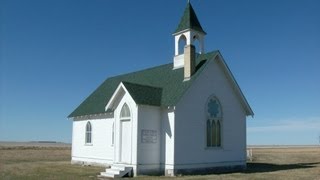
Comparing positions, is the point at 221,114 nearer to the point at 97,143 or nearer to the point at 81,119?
the point at 97,143

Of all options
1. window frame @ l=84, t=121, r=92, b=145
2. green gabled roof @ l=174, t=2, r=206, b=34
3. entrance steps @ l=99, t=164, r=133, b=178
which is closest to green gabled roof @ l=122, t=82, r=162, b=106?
entrance steps @ l=99, t=164, r=133, b=178

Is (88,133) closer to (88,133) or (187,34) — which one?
(88,133)

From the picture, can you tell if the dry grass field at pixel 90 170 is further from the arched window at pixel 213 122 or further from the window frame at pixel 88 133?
the arched window at pixel 213 122

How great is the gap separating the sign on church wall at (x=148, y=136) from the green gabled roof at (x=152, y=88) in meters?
1.61

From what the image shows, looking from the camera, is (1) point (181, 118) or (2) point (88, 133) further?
(2) point (88, 133)

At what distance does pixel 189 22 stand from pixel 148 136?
318 inches

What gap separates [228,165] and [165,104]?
251 inches

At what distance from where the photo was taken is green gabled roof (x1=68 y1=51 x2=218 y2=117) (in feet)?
81.9

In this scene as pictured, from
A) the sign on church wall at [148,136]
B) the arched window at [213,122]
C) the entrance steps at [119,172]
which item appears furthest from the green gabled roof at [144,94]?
the entrance steps at [119,172]

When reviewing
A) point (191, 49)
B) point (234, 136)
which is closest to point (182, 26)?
point (191, 49)

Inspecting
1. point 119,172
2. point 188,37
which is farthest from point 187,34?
point 119,172

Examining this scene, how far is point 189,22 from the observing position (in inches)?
1085

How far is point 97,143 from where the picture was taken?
3138cm

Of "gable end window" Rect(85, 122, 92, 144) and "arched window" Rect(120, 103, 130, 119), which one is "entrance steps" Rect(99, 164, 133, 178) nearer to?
"arched window" Rect(120, 103, 130, 119)
